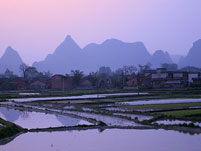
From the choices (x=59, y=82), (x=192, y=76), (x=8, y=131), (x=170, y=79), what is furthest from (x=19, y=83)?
(x=8, y=131)

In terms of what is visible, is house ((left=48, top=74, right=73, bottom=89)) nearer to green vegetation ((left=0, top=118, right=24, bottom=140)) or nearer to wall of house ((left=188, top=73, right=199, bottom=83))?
wall of house ((left=188, top=73, right=199, bottom=83))

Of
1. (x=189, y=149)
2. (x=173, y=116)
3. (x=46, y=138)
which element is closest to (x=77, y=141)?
(x=46, y=138)

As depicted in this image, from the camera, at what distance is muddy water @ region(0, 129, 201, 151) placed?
31.7 ft

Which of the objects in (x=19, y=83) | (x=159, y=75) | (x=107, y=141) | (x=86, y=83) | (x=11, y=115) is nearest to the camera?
(x=107, y=141)

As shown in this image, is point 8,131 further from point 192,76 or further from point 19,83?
point 192,76

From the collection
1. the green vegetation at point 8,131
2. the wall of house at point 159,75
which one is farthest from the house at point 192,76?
the green vegetation at point 8,131

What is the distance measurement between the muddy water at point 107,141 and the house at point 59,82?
4241 centimetres

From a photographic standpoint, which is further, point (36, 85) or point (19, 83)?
point (36, 85)

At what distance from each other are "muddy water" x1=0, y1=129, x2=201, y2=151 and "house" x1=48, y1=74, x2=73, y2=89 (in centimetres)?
4241

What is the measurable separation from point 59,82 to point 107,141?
45.3 m

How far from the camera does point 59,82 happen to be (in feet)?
182

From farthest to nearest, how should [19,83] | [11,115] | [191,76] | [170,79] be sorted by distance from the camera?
1. [19,83]
2. [191,76]
3. [170,79]
4. [11,115]

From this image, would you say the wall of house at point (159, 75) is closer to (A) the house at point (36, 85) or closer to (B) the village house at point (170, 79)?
(B) the village house at point (170, 79)

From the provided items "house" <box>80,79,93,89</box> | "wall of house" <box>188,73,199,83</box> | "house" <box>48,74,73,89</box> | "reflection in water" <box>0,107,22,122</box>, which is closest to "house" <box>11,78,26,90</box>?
"house" <box>48,74,73,89</box>
